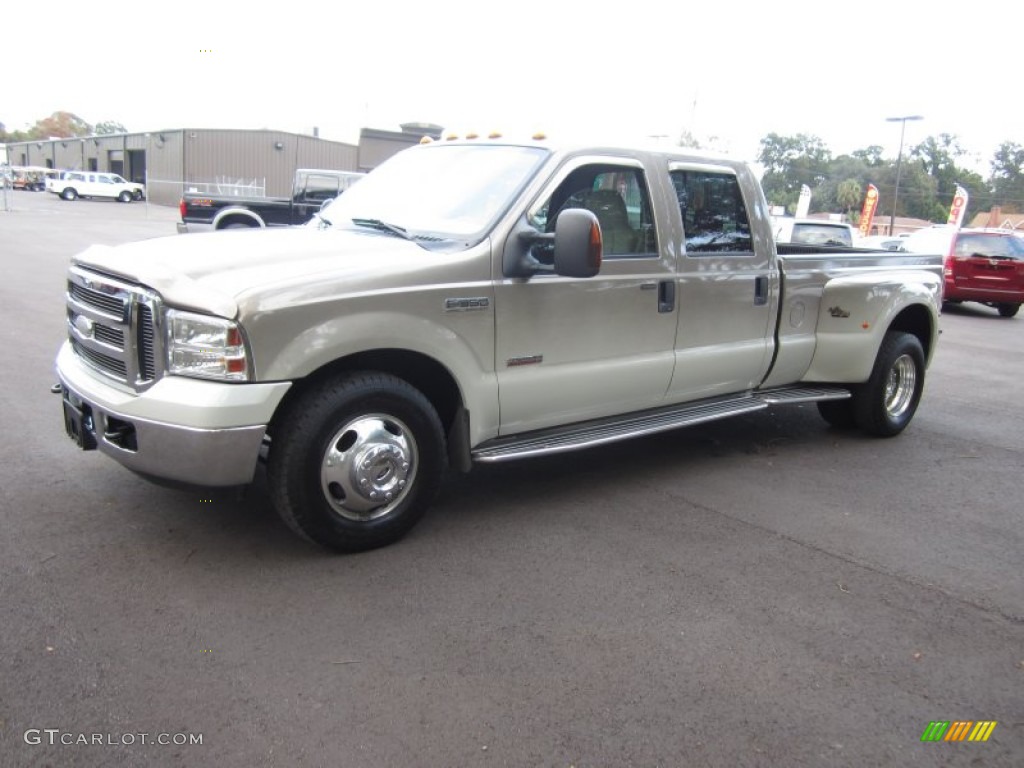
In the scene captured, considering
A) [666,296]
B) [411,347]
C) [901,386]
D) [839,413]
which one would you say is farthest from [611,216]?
[901,386]

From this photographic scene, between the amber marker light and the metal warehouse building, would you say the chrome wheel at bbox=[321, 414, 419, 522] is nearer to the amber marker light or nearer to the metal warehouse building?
the amber marker light

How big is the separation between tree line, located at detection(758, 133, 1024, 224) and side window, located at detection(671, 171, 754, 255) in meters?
69.1

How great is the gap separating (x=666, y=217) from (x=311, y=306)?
2.35 meters

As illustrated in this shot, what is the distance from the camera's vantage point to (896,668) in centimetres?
322

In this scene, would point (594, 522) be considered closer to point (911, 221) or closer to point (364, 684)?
point (364, 684)

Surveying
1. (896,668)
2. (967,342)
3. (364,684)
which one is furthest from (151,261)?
(967,342)

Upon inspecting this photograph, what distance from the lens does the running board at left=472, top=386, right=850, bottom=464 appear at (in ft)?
14.1

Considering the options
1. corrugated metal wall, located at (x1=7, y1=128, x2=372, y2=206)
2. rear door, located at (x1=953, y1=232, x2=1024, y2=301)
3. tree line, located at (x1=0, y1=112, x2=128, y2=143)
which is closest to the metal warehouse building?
corrugated metal wall, located at (x1=7, y1=128, x2=372, y2=206)

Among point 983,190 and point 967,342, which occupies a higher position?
point 983,190

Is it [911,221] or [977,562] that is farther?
[911,221]

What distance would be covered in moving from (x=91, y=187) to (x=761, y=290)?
175 feet

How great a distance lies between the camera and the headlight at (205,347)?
341cm

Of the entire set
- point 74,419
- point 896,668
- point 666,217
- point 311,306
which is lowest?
point 896,668

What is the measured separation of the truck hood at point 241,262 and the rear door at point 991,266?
15.5 m
